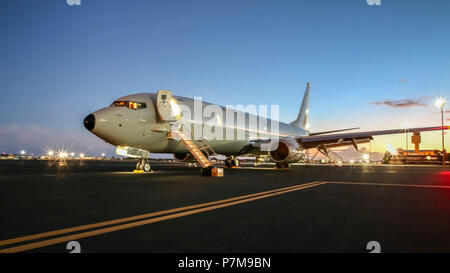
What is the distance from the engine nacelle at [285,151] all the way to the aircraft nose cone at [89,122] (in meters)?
11.4

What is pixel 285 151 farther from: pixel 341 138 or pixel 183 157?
pixel 183 157

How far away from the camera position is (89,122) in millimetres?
11906

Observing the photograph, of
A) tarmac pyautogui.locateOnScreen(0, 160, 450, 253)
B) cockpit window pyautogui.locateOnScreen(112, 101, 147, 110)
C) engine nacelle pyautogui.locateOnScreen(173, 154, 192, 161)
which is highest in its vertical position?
cockpit window pyautogui.locateOnScreen(112, 101, 147, 110)

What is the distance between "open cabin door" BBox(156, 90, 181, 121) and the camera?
13789 millimetres

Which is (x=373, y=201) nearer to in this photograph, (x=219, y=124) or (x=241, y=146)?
(x=219, y=124)

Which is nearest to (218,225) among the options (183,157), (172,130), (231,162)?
(172,130)

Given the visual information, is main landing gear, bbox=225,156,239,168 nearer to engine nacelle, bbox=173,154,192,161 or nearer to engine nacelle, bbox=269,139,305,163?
engine nacelle, bbox=269,139,305,163

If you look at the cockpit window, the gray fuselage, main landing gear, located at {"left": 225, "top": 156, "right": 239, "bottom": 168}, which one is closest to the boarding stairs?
the gray fuselage

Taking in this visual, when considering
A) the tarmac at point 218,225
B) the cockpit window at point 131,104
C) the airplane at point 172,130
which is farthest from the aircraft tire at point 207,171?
the tarmac at point 218,225

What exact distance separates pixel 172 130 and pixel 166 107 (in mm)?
1200

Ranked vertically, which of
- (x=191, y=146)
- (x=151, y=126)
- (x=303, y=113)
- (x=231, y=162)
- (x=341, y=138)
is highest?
(x=303, y=113)

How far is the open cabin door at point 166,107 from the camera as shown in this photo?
45.2ft
